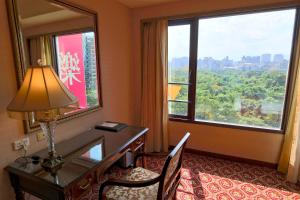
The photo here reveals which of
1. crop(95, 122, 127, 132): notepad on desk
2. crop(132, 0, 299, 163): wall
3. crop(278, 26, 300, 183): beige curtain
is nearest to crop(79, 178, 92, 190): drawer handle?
crop(95, 122, 127, 132): notepad on desk

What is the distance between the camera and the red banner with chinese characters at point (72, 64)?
1.88 m

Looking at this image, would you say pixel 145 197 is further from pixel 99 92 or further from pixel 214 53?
pixel 214 53

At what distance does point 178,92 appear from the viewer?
124 inches

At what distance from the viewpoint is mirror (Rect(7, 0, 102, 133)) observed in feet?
A: 4.95

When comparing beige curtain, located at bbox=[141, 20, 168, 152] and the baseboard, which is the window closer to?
beige curtain, located at bbox=[141, 20, 168, 152]

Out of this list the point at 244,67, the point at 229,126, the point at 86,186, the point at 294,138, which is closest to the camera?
the point at 86,186

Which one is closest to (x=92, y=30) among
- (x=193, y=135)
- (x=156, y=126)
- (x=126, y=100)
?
(x=126, y=100)

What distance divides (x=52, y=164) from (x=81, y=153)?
0.27m

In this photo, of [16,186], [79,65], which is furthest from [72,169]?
[79,65]

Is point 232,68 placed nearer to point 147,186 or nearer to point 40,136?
point 147,186

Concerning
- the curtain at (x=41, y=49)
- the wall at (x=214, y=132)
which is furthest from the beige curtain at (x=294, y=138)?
the curtain at (x=41, y=49)

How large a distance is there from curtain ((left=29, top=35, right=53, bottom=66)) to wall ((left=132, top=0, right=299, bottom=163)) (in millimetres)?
1608

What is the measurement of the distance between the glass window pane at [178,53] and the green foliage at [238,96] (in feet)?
0.05

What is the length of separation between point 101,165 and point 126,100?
169 centimetres
